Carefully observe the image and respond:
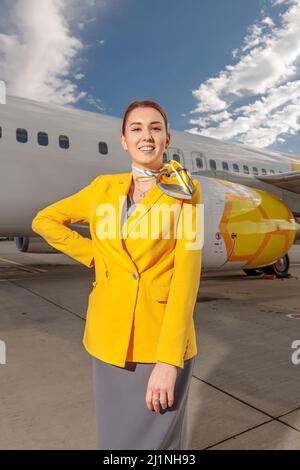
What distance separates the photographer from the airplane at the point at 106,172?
473 centimetres

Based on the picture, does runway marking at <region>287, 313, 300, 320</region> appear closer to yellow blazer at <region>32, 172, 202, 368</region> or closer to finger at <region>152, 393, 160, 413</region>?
yellow blazer at <region>32, 172, 202, 368</region>

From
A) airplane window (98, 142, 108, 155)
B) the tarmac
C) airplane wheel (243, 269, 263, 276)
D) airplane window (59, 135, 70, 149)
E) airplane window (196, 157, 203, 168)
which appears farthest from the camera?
airplane wheel (243, 269, 263, 276)

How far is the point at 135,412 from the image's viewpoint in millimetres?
1179

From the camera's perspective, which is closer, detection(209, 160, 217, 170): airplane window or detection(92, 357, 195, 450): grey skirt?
detection(92, 357, 195, 450): grey skirt

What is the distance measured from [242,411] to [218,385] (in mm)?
388

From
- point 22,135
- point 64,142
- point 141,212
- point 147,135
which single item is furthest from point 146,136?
point 64,142

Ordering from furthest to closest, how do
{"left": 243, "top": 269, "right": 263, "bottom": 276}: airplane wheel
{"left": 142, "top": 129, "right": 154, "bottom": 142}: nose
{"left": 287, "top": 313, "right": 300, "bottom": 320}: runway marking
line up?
{"left": 243, "top": 269, "right": 263, "bottom": 276}: airplane wheel, {"left": 287, "top": 313, "right": 300, "bottom": 320}: runway marking, {"left": 142, "top": 129, "right": 154, "bottom": 142}: nose

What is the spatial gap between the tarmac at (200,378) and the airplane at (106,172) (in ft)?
3.30

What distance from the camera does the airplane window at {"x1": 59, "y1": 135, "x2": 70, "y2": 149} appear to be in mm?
6477

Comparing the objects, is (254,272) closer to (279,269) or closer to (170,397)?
(279,269)

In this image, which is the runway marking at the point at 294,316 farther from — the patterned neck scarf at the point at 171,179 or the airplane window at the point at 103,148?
the airplane window at the point at 103,148

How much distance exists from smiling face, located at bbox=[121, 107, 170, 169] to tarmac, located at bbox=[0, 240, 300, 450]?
158 cm

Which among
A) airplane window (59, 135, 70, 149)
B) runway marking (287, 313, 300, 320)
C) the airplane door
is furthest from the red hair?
the airplane door

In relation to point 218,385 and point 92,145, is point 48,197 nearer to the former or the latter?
point 92,145
